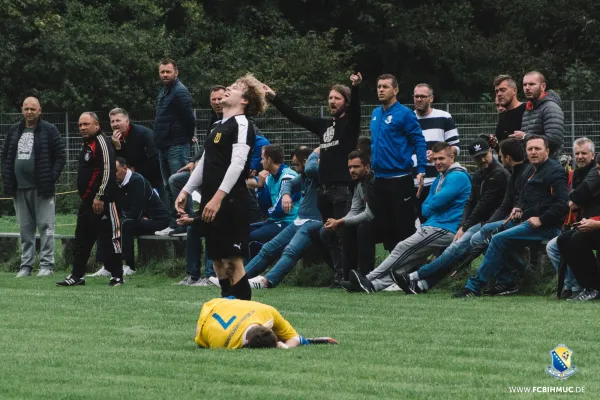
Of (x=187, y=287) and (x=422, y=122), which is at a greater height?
(x=422, y=122)

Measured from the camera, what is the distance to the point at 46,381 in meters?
7.42

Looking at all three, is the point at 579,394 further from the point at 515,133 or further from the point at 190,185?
the point at 515,133

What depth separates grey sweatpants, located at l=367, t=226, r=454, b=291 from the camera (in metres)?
Result: 13.3

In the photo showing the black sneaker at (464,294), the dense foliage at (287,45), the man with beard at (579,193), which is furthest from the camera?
the dense foliage at (287,45)

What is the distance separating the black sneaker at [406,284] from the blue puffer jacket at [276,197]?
232cm

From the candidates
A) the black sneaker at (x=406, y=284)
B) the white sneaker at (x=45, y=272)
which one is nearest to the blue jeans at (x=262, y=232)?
the black sneaker at (x=406, y=284)

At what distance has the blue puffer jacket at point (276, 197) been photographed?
15070 millimetres

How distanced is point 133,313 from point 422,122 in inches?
182

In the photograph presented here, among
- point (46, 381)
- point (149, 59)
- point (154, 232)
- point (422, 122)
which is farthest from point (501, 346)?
point (149, 59)

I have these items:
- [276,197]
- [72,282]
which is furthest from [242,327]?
[276,197]

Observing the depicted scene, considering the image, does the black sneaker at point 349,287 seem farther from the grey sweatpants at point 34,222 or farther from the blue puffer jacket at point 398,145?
the grey sweatpants at point 34,222

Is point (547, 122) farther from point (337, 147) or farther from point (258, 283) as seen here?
point (258, 283)

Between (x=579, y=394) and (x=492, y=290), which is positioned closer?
(x=579, y=394)

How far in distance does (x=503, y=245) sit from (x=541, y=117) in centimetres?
160
